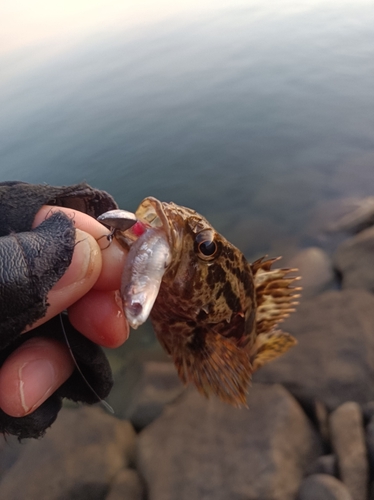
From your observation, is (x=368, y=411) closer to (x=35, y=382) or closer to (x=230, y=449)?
(x=230, y=449)

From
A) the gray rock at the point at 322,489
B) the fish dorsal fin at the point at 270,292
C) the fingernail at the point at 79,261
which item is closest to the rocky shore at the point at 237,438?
the gray rock at the point at 322,489

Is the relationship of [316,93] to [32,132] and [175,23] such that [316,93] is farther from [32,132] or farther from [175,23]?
[175,23]

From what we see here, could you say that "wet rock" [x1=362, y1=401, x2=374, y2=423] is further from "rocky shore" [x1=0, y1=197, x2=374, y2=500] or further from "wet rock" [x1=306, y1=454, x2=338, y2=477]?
"wet rock" [x1=306, y1=454, x2=338, y2=477]

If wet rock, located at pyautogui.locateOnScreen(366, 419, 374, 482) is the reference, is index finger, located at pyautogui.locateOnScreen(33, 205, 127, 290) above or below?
above

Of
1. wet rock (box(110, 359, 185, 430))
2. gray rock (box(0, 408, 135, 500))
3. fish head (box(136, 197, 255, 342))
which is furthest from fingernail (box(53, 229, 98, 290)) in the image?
wet rock (box(110, 359, 185, 430))

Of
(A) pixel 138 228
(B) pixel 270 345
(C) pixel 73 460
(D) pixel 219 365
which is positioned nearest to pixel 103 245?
(A) pixel 138 228
